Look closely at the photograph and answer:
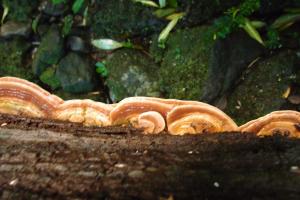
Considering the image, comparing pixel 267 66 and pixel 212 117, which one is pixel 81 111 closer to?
pixel 212 117

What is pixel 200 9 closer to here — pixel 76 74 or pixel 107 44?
pixel 107 44

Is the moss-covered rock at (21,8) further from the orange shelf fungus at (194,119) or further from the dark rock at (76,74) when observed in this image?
the orange shelf fungus at (194,119)

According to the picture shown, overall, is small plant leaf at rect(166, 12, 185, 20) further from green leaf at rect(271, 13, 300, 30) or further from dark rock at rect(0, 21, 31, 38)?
dark rock at rect(0, 21, 31, 38)

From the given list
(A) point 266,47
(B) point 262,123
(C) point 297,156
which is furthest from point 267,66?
(C) point 297,156

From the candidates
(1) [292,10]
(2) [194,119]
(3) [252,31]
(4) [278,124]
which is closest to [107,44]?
(3) [252,31]

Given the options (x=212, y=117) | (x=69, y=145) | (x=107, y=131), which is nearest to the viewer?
(x=69, y=145)

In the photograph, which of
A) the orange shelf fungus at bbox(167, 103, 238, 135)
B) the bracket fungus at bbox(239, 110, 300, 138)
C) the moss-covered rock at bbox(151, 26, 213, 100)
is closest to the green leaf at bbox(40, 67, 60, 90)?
the moss-covered rock at bbox(151, 26, 213, 100)
